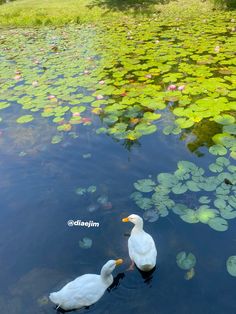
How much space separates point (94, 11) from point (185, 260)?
49.5 ft

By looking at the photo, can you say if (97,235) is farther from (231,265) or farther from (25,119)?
(25,119)

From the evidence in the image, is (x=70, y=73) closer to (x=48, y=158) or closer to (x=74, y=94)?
(x=74, y=94)

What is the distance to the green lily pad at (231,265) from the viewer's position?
314cm

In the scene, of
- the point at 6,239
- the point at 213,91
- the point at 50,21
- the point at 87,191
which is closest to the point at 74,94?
the point at 213,91

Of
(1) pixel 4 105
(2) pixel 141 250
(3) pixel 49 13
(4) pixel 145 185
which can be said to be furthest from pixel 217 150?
(3) pixel 49 13

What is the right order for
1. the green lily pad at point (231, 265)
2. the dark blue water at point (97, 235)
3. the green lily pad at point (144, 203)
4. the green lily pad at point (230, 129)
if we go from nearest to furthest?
the dark blue water at point (97, 235), the green lily pad at point (231, 265), the green lily pad at point (144, 203), the green lily pad at point (230, 129)

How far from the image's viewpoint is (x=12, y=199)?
4418mm

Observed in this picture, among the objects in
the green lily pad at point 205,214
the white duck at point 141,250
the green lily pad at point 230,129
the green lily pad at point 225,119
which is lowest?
the green lily pad at point 205,214

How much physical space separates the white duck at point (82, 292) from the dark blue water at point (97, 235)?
12 centimetres

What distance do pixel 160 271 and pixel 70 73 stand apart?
249 inches

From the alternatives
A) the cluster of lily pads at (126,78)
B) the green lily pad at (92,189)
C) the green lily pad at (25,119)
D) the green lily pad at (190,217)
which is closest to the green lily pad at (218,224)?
the green lily pad at (190,217)

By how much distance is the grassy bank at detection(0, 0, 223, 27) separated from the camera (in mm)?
15188

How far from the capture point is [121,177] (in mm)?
4590

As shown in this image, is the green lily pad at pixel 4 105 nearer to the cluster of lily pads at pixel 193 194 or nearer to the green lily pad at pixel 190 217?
the cluster of lily pads at pixel 193 194
